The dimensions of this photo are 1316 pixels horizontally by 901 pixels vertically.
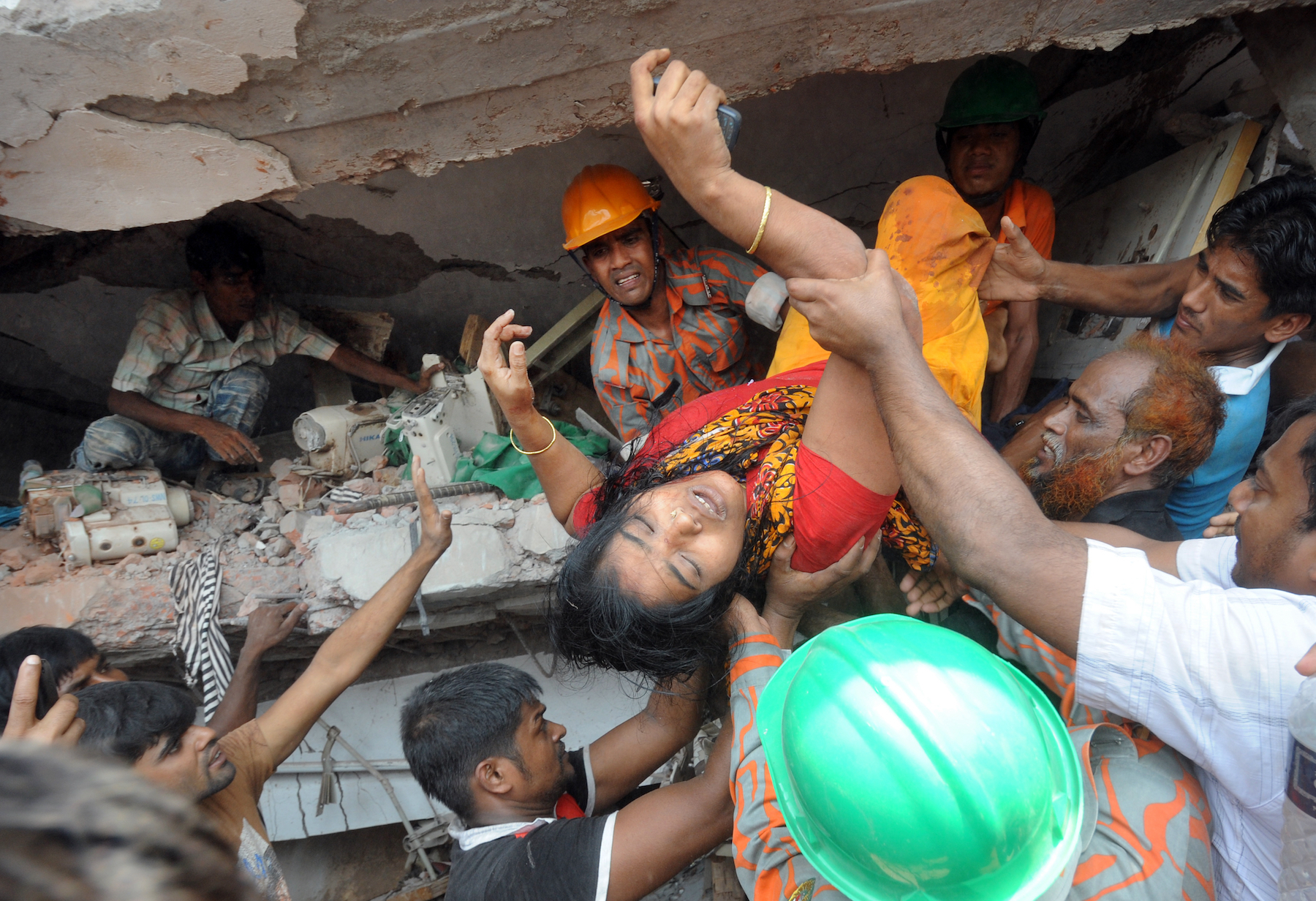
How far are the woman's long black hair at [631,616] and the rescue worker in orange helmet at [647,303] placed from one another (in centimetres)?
129

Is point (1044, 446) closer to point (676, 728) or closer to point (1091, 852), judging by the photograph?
point (1091, 852)

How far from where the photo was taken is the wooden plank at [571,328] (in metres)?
3.82

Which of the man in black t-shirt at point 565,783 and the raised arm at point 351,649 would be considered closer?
the man in black t-shirt at point 565,783

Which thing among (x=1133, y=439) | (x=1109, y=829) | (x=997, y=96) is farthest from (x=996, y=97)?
(x=1109, y=829)

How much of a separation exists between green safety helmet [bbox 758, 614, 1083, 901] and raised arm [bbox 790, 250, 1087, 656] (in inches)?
5.6

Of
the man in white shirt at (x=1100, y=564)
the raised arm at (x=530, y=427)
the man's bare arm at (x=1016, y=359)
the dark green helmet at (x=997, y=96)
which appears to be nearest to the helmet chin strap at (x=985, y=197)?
the dark green helmet at (x=997, y=96)

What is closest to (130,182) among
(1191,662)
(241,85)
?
(241,85)

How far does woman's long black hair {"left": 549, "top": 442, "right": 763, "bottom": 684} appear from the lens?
185cm

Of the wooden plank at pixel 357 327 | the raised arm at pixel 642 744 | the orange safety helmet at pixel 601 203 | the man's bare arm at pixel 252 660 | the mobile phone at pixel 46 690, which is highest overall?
the orange safety helmet at pixel 601 203

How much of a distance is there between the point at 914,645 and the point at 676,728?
1.21m

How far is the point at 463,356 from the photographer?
4137mm

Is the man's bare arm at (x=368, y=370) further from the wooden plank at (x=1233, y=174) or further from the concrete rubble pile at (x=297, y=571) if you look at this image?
the wooden plank at (x=1233, y=174)

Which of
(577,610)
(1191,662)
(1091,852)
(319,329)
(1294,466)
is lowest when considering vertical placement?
(1091,852)

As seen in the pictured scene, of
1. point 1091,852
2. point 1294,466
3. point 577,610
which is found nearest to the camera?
point 1091,852
